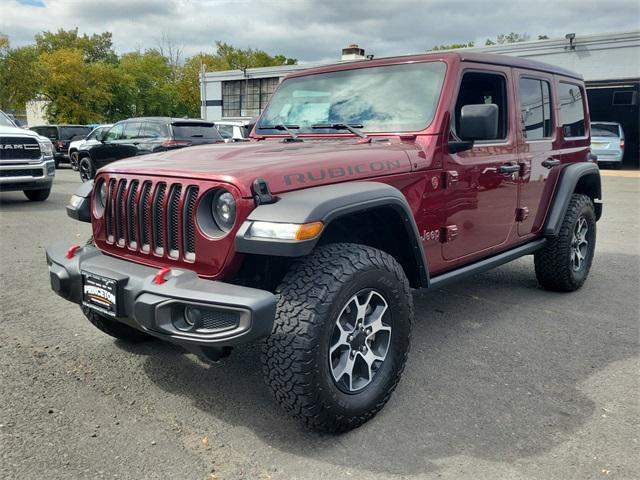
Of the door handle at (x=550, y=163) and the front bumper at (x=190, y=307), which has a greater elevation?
the door handle at (x=550, y=163)

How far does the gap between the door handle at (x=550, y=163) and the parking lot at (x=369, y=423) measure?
119 centimetres

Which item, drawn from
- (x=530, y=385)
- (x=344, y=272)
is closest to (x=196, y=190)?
(x=344, y=272)

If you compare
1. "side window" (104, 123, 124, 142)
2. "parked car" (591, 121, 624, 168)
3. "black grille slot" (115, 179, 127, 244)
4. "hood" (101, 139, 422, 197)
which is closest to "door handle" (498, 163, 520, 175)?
"hood" (101, 139, 422, 197)

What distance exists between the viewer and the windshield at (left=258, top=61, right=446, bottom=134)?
11.5 feet

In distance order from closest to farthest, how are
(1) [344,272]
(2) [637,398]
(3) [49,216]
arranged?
(1) [344,272] → (2) [637,398] → (3) [49,216]

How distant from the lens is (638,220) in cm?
941

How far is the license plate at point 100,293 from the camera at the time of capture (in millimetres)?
2584

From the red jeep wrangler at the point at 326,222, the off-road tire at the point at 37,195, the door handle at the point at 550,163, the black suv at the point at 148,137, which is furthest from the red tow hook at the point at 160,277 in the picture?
the black suv at the point at 148,137

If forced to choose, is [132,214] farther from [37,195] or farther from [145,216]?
[37,195]

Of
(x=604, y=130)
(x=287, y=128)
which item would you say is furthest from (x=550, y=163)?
(x=604, y=130)

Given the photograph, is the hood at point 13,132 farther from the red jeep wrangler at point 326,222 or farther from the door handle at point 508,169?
the door handle at point 508,169

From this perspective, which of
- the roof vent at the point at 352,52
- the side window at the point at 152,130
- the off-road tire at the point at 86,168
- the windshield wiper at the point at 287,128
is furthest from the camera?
the off-road tire at the point at 86,168

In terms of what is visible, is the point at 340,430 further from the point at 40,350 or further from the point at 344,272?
the point at 40,350

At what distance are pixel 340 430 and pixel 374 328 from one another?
0.52 m
